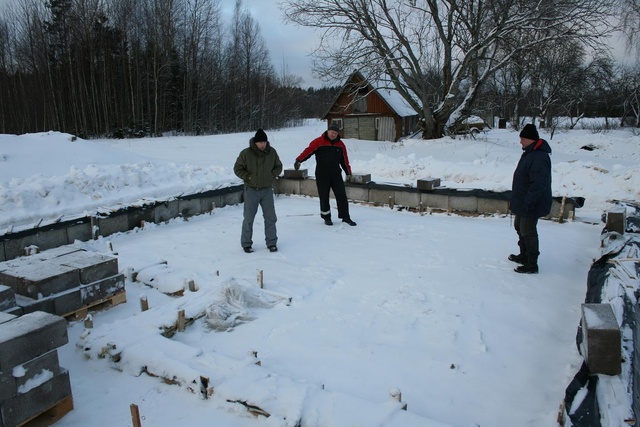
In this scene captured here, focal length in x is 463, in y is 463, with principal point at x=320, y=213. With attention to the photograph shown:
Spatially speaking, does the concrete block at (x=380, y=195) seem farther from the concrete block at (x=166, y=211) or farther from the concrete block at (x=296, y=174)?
the concrete block at (x=166, y=211)

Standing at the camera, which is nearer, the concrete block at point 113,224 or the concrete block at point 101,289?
the concrete block at point 101,289


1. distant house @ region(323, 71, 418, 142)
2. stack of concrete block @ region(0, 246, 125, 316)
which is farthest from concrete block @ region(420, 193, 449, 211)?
distant house @ region(323, 71, 418, 142)

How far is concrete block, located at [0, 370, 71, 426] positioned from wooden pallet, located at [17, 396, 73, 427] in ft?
0.14

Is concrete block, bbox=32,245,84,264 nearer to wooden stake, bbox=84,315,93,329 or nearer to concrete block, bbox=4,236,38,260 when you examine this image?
wooden stake, bbox=84,315,93,329

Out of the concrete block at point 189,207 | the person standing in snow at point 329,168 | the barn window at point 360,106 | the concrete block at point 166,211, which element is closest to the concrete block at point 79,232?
the concrete block at point 166,211

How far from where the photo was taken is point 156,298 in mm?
4477

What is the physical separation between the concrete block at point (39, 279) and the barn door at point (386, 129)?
76.3ft

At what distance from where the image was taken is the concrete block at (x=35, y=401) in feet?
7.90

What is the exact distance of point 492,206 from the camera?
292 inches

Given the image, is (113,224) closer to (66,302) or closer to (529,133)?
(66,302)

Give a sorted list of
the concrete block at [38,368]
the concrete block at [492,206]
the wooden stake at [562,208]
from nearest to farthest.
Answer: the concrete block at [38,368] < the wooden stake at [562,208] < the concrete block at [492,206]

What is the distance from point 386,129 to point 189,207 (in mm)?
19748

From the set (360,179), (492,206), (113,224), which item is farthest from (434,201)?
(113,224)

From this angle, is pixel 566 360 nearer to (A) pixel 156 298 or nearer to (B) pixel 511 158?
(A) pixel 156 298
